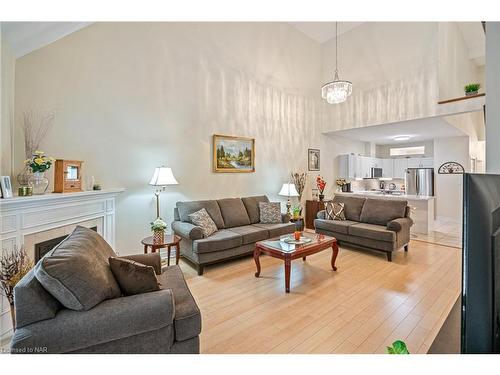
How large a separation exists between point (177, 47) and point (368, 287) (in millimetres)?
4466

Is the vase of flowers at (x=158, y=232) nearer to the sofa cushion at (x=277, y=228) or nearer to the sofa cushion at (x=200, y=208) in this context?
the sofa cushion at (x=200, y=208)

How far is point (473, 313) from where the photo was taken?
0.69 metres

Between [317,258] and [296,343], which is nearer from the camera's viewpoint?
[296,343]

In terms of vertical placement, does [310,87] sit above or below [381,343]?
above

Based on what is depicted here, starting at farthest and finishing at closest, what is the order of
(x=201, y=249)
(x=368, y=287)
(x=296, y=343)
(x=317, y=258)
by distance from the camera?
(x=317, y=258) → (x=201, y=249) → (x=368, y=287) → (x=296, y=343)

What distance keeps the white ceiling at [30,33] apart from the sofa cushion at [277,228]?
11.3 ft

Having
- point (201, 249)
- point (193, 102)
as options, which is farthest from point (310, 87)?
point (201, 249)

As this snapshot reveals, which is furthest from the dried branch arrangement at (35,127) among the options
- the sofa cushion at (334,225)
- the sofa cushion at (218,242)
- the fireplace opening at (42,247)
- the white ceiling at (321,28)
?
the white ceiling at (321,28)

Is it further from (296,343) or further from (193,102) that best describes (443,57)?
(296,343)

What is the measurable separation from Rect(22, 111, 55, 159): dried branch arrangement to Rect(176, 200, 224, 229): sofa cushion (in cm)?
188

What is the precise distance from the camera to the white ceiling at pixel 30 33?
6.79 feet

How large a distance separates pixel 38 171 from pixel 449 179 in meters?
8.61

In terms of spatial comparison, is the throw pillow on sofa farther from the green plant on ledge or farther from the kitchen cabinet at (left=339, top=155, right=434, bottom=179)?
the kitchen cabinet at (left=339, top=155, right=434, bottom=179)
